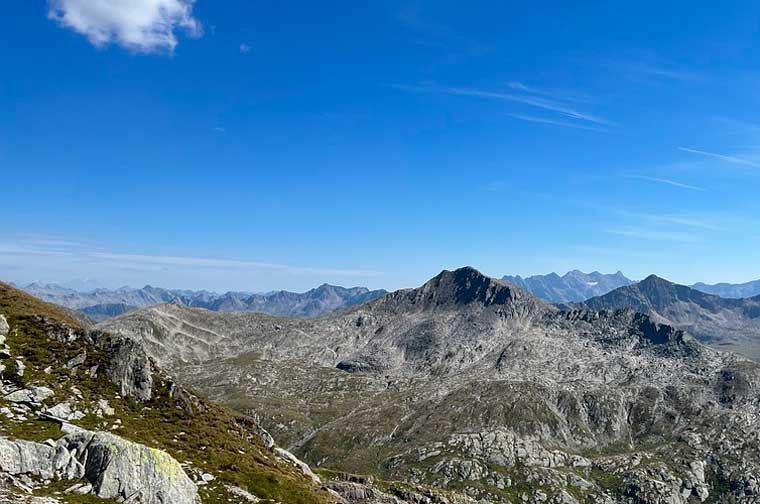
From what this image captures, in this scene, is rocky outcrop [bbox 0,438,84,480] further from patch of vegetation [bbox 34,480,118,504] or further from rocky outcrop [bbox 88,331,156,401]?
rocky outcrop [bbox 88,331,156,401]

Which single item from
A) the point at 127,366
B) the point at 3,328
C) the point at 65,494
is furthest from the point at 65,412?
the point at 3,328

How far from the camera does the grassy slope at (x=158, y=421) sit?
56.0 metres

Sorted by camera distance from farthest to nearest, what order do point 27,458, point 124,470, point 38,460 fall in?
point 124,470 < point 38,460 < point 27,458

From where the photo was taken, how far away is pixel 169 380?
7188 cm

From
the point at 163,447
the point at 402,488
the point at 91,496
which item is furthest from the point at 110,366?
the point at 402,488

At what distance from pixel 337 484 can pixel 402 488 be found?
29340mm

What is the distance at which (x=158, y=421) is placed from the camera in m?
62.6

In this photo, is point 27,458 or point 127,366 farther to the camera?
point 127,366

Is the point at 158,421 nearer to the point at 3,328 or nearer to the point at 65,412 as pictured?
the point at 65,412

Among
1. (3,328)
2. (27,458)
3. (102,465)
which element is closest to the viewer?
(27,458)

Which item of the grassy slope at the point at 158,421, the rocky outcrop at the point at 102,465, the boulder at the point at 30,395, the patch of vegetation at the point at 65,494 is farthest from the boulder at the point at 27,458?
the boulder at the point at 30,395

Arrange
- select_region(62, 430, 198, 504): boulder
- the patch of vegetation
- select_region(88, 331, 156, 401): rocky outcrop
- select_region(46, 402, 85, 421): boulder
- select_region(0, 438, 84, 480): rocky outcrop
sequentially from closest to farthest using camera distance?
the patch of vegetation
select_region(0, 438, 84, 480): rocky outcrop
select_region(62, 430, 198, 504): boulder
select_region(46, 402, 85, 421): boulder
select_region(88, 331, 156, 401): rocky outcrop

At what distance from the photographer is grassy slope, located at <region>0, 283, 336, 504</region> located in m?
56.0

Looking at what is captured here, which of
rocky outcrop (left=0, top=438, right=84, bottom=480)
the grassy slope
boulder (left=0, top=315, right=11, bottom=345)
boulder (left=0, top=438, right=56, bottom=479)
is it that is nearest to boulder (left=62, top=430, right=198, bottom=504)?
rocky outcrop (left=0, top=438, right=84, bottom=480)
